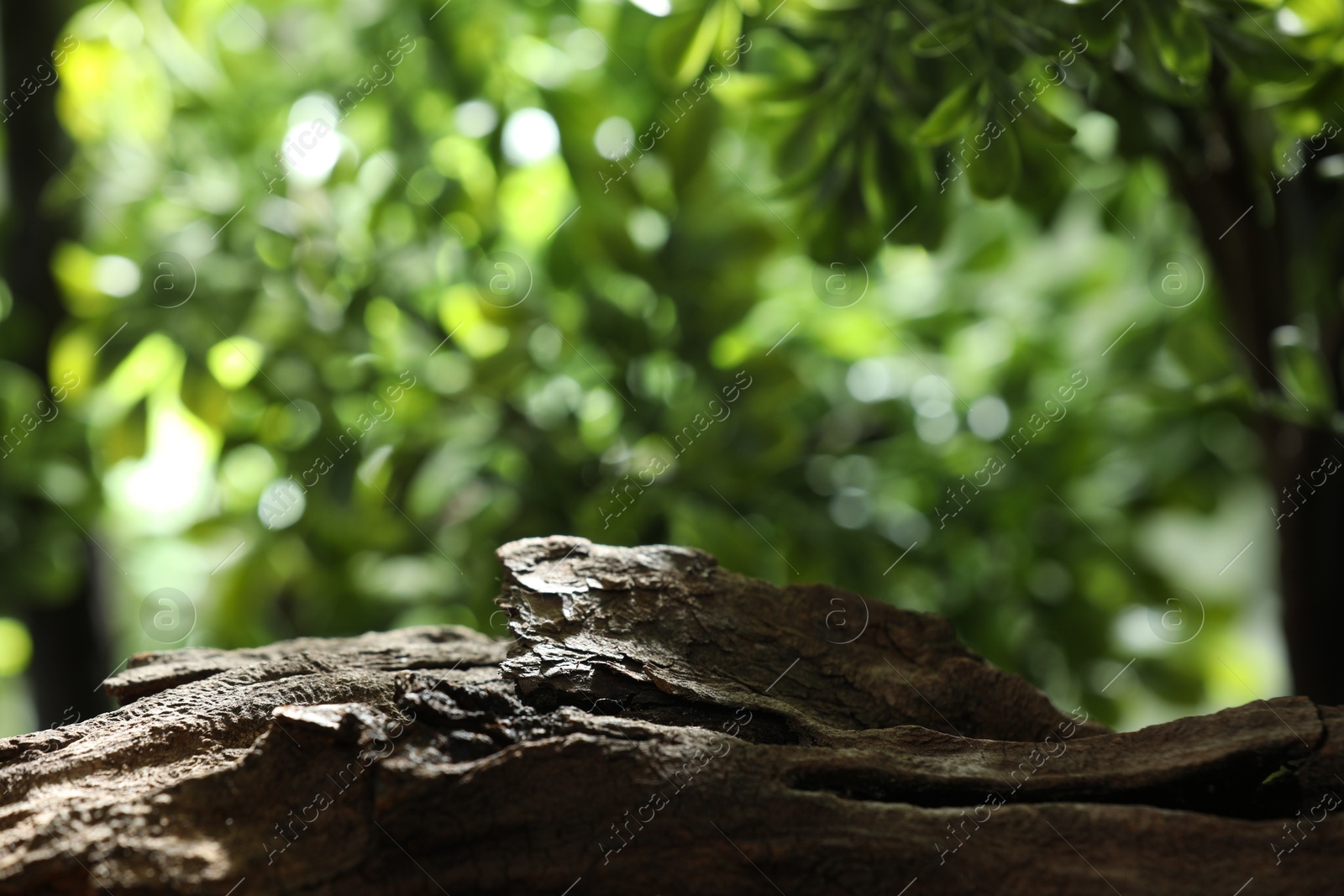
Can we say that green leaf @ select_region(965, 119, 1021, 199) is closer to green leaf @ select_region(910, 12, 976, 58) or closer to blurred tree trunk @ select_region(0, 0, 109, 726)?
green leaf @ select_region(910, 12, 976, 58)

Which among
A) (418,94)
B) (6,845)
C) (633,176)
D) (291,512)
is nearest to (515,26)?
(418,94)

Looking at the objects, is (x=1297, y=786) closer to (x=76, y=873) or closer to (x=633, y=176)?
(x=76, y=873)

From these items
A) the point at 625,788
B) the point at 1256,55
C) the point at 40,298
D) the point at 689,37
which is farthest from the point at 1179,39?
the point at 40,298

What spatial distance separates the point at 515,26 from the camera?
117cm

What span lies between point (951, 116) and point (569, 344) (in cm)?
52

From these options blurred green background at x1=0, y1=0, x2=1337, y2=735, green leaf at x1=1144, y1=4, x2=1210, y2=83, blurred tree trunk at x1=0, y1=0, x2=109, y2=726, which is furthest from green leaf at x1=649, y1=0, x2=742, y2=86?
blurred tree trunk at x1=0, y1=0, x2=109, y2=726

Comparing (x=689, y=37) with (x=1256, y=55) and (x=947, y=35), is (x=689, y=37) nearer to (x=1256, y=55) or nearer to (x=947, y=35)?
(x=947, y=35)

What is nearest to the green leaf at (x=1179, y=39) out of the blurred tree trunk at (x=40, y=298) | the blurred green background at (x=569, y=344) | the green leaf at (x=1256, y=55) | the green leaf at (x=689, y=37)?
the green leaf at (x=1256, y=55)

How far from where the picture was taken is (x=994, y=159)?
0.70m

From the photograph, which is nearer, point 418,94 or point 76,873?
point 76,873

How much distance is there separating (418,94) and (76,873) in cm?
93

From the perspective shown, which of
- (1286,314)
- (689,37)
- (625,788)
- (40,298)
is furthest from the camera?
(40,298)

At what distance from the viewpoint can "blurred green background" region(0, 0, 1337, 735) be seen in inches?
38.9

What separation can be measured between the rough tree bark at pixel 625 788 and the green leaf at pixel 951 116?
37 centimetres
